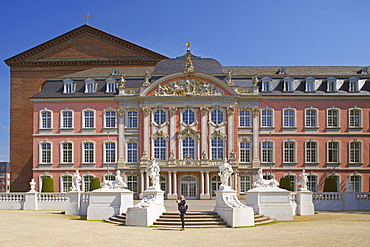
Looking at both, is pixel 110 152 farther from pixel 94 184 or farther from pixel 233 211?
pixel 233 211

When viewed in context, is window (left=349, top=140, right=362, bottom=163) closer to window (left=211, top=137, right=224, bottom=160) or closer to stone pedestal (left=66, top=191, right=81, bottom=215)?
window (left=211, top=137, right=224, bottom=160)

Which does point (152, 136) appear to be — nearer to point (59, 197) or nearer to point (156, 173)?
point (59, 197)

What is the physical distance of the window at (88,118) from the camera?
4897cm

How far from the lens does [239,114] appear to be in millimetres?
48281

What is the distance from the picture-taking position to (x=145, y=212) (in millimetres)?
23844

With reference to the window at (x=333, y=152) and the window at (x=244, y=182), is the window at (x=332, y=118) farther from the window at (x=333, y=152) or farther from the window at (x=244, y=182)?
the window at (x=244, y=182)

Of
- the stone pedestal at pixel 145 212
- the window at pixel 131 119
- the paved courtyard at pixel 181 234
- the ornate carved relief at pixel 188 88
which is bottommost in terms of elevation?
the paved courtyard at pixel 181 234

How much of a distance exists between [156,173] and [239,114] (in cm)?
2176

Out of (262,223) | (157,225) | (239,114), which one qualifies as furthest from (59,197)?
(239,114)

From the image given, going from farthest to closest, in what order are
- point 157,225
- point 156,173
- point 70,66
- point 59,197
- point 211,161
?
point 70,66 < point 211,161 < point 59,197 < point 156,173 < point 157,225

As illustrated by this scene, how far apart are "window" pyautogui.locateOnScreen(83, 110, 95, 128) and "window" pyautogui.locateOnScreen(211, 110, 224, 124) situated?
11.3 meters

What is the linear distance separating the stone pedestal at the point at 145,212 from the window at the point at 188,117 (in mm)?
22529

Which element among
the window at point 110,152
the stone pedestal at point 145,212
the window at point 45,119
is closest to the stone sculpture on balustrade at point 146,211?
the stone pedestal at point 145,212

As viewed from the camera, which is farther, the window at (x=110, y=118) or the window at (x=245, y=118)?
the window at (x=110, y=118)
